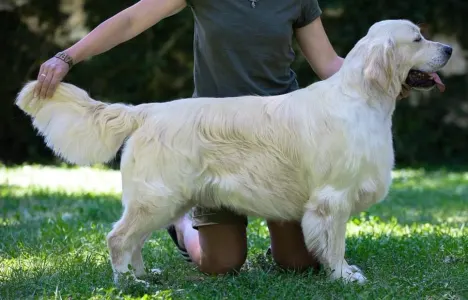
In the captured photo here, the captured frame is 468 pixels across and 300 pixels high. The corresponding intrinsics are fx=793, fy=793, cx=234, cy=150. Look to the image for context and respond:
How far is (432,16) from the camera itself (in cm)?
1271

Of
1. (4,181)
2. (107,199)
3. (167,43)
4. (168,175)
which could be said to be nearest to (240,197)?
(168,175)

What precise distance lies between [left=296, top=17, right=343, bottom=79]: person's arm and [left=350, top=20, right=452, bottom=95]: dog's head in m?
0.55

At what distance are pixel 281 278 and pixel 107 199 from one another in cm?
361

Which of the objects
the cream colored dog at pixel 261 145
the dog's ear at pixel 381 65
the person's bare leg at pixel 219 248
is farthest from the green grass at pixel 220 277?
the dog's ear at pixel 381 65

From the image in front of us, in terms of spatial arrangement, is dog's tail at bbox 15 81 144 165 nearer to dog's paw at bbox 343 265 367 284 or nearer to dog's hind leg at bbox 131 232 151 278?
dog's hind leg at bbox 131 232 151 278


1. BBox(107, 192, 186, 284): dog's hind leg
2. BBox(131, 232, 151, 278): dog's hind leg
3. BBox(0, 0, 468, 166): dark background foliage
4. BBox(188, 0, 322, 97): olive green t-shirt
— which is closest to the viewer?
BBox(107, 192, 186, 284): dog's hind leg

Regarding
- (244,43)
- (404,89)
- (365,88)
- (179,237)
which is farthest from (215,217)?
(404,89)

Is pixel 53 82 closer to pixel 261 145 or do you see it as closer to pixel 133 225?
pixel 133 225

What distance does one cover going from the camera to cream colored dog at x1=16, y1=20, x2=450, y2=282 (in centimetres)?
395

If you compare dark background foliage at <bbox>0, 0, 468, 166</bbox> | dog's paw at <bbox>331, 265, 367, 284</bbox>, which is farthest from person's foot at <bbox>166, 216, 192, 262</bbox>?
dark background foliage at <bbox>0, 0, 468, 166</bbox>

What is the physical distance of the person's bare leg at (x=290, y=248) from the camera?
454 cm

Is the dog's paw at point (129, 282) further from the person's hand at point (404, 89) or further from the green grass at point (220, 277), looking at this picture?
the person's hand at point (404, 89)

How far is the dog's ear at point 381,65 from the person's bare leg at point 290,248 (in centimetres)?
101

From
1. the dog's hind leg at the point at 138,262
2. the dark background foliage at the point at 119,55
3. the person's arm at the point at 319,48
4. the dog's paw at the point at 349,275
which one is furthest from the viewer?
the dark background foliage at the point at 119,55
